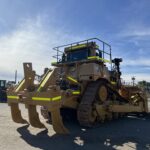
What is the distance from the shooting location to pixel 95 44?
9.66 meters

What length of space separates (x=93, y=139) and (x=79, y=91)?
2.07 m

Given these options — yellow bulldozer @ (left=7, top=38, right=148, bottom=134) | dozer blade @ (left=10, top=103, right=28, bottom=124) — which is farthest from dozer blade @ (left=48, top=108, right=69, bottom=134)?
dozer blade @ (left=10, top=103, right=28, bottom=124)

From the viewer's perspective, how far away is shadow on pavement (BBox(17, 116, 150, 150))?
617 centimetres

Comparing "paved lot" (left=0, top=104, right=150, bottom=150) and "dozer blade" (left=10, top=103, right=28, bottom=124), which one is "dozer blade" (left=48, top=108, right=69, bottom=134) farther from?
"dozer blade" (left=10, top=103, right=28, bottom=124)

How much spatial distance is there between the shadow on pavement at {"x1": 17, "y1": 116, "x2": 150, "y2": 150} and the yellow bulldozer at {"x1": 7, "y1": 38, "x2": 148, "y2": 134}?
13.3 inches

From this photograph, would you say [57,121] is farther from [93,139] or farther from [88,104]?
[88,104]

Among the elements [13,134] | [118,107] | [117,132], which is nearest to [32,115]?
[13,134]

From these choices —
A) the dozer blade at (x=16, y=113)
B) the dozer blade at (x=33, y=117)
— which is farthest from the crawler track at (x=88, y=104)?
the dozer blade at (x=16, y=113)

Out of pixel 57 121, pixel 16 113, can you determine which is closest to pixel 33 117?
pixel 16 113

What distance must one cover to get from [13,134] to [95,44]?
465cm

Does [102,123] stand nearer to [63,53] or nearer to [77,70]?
[77,70]

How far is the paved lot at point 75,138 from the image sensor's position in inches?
239

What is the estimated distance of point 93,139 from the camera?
6891 millimetres

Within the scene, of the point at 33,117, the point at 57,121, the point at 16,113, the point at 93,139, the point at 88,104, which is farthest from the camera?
the point at 16,113
